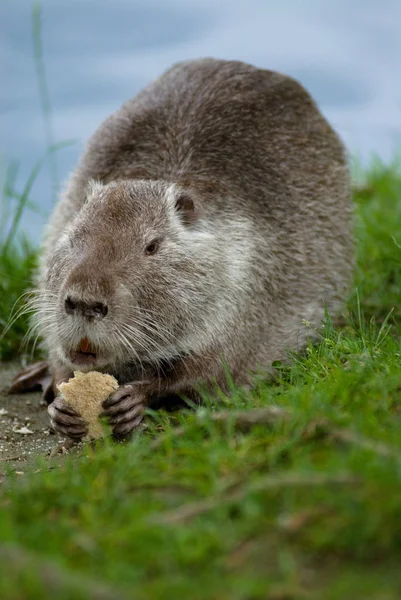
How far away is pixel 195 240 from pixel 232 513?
2149 millimetres

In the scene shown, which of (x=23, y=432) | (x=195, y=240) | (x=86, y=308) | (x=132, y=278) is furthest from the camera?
(x=23, y=432)

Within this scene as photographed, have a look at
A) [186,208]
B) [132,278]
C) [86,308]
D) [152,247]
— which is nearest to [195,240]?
[186,208]

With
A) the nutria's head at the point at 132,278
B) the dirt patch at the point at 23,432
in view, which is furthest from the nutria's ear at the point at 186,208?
the dirt patch at the point at 23,432

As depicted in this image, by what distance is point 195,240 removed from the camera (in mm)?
4625

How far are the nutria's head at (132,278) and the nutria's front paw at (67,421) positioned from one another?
19 centimetres

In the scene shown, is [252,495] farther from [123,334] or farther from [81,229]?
[81,229]

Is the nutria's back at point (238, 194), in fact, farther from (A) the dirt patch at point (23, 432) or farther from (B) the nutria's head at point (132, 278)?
(A) the dirt patch at point (23, 432)

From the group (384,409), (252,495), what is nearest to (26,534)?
(252,495)

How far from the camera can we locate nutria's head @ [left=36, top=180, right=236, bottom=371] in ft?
13.3

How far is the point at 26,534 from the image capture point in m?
2.56

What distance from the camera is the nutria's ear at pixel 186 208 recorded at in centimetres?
464

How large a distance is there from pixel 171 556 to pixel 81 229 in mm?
2351

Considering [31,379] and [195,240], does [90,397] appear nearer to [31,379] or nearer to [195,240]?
[195,240]

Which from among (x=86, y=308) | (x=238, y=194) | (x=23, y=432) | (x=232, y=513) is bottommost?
(x=23, y=432)
